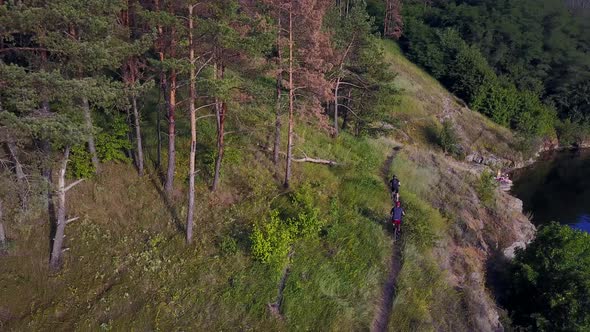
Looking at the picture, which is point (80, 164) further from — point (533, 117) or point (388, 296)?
point (533, 117)

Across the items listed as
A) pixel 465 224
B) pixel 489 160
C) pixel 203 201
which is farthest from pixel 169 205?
pixel 489 160

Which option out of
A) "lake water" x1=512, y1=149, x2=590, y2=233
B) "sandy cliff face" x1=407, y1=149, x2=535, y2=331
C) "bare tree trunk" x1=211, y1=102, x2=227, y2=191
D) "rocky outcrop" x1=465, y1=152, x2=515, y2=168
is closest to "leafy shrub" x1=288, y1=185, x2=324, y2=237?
"bare tree trunk" x1=211, y1=102, x2=227, y2=191

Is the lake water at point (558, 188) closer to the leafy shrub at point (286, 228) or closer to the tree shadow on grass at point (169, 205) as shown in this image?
the leafy shrub at point (286, 228)

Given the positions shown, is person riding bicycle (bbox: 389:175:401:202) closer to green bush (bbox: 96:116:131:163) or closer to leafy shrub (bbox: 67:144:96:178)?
green bush (bbox: 96:116:131:163)

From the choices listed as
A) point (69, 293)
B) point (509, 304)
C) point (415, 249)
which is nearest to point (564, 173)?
point (509, 304)

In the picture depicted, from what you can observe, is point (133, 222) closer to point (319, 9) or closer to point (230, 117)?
point (230, 117)

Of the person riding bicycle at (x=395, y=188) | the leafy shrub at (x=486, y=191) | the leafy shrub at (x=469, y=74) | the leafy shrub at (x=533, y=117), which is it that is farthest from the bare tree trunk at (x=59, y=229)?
the leafy shrub at (x=469, y=74)
